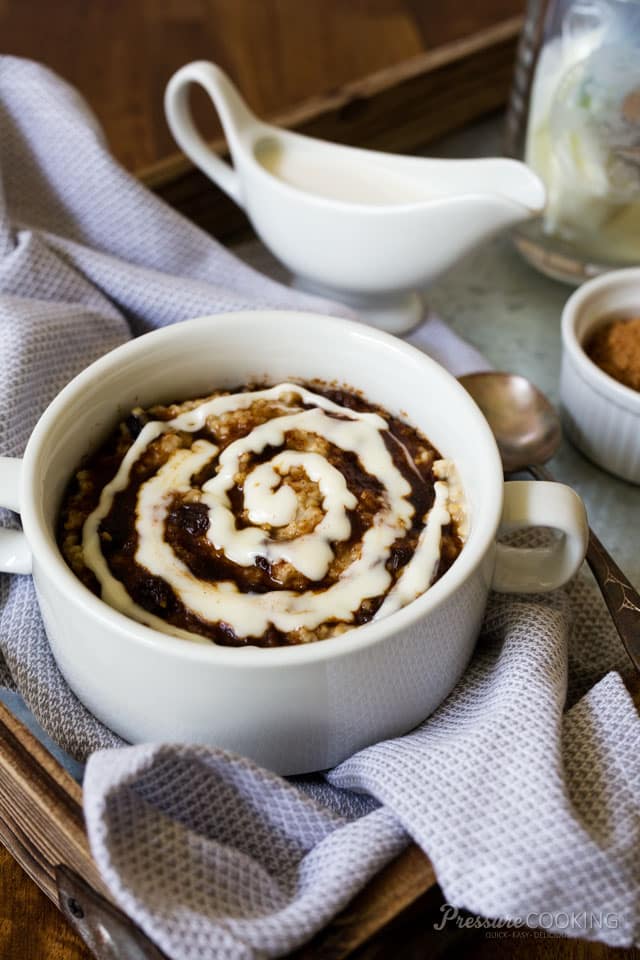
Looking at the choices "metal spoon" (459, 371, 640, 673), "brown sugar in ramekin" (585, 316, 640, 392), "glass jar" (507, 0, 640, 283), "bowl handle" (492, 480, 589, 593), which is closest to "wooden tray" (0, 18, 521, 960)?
"bowl handle" (492, 480, 589, 593)

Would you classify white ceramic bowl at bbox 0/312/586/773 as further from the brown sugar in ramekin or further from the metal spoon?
the brown sugar in ramekin

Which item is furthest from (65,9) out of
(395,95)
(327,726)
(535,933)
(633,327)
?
(535,933)

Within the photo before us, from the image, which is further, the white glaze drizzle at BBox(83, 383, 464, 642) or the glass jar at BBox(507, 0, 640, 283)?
the glass jar at BBox(507, 0, 640, 283)

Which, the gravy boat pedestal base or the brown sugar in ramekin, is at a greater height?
the gravy boat pedestal base

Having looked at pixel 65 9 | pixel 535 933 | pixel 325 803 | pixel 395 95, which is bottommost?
pixel 535 933

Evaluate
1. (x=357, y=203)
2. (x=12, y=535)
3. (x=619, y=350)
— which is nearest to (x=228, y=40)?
(x=357, y=203)

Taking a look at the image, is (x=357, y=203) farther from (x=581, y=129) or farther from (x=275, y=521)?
(x=275, y=521)

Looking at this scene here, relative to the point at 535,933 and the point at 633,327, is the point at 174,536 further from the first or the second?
the point at 633,327
